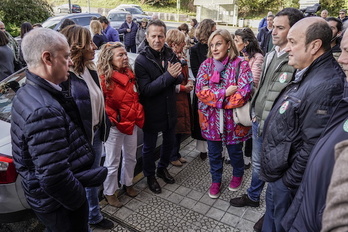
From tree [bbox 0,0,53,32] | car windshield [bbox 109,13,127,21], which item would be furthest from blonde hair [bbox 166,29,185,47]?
tree [bbox 0,0,53,32]

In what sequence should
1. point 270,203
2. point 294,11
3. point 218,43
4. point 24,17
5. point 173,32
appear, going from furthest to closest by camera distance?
point 24,17 < point 173,32 < point 218,43 < point 294,11 < point 270,203

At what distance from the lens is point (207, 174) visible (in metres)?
3.93

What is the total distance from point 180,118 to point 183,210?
4.43 ft

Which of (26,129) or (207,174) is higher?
(26,129)

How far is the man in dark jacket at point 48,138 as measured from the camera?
1.61m

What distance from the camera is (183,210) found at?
3.17m

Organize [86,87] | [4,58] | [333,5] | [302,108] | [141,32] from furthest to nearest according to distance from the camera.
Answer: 1. [333,5]
2. [141,32]
3. [4,58]
4. [86,87]
5. [302,108]

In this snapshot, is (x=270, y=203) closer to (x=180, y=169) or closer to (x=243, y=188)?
(x=243, y=188)

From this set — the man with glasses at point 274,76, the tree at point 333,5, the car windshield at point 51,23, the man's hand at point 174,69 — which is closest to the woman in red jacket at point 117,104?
the man's hand at point 174,69

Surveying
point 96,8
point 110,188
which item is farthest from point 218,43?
point 96,8

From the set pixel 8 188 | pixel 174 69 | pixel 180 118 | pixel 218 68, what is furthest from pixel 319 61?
pixel 8 188

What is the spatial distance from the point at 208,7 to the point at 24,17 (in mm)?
22942

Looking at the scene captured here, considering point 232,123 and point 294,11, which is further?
point 232,123

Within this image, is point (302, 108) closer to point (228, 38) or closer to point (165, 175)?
point (228, 38)
